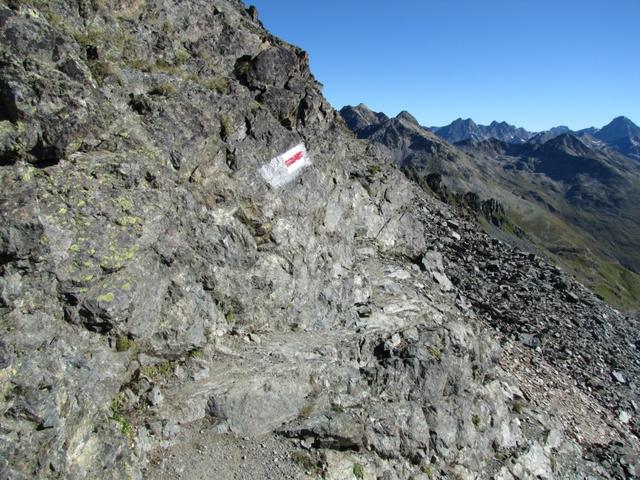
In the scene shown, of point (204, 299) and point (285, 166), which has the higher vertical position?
point (285, 166)

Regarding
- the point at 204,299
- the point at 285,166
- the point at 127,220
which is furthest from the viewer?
the point at 285,166

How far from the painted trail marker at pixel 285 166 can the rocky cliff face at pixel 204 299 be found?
54 centimetres

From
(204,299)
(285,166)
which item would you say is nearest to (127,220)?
(204,299)

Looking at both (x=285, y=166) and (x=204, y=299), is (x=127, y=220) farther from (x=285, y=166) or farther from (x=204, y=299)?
(x=285, y=166)

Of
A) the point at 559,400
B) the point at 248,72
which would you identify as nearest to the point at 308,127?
the point at 248,72

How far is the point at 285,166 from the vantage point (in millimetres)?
22469

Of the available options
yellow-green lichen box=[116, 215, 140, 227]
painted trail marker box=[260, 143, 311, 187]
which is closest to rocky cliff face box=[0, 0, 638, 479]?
yellow-green lichen box=[116, 215, 140, 227]

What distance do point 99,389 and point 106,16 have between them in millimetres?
17315

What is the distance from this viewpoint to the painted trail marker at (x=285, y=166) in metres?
21.6

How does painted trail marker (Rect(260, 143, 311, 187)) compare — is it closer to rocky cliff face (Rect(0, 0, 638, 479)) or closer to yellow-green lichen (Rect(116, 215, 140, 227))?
rocky cliff face (Rect(0, 0, 638, 479))

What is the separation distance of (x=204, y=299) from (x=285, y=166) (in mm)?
8404

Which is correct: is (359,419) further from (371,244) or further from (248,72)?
(248,72)

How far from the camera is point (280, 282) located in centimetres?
2025

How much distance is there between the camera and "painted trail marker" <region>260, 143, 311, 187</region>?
2156cm
